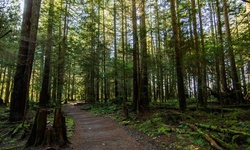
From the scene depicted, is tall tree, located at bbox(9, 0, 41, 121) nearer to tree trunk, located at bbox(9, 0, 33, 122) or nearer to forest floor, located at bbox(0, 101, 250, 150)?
tree trunk, located at bbox(9, 0, 33, 122)

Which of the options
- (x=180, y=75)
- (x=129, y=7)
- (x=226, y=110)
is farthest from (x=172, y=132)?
(x=129, y=7)

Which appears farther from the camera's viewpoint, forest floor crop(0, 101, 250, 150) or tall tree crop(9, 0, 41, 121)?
tall tree crop(9, 0, 41, 121)

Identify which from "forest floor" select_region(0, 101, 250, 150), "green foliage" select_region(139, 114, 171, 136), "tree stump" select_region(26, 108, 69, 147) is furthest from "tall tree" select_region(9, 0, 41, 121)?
"green foliage" select_region(139, 114, 171, 136)

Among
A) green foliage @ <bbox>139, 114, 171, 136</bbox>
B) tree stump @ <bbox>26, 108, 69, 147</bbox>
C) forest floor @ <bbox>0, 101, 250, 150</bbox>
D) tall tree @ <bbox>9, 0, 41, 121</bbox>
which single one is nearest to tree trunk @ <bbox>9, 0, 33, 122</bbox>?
tall tree @ <bbox>9, 0, 41, 121</bbox>

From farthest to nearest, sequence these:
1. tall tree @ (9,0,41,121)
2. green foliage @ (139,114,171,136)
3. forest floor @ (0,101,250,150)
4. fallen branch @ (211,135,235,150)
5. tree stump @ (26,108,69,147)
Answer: tall tree @ (9,0,41,121)
green foliage @ (139,114,171,136)
tree stump @ (26,108,69,147)
forest floor @ (0,101,250,150)
fallen branch @ (211,135,235,150)

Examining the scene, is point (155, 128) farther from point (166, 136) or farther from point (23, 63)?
point (23, 63)

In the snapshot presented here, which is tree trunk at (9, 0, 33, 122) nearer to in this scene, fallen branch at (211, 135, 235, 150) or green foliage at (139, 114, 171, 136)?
green foliage at (139, 114, 171, 136)

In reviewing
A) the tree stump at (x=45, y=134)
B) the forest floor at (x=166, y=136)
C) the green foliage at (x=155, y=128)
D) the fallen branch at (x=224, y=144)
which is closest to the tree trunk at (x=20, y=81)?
the forest floor at (x=166, y=136)

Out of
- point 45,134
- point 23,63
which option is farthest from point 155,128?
point 23,63

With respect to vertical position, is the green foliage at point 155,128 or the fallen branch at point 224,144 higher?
the fallen branch at point 224,144

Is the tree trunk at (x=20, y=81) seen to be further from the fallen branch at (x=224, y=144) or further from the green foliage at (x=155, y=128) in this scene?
the fallen branch at (x=224, y=144)

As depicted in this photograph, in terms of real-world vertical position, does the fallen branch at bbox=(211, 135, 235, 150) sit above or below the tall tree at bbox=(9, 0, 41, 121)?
below

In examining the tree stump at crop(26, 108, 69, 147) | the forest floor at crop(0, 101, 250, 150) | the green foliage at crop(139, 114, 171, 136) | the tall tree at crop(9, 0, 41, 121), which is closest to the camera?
the forest floor at crop(0, 101, 250, 150)

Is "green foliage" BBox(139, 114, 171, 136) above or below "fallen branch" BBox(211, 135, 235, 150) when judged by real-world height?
below
